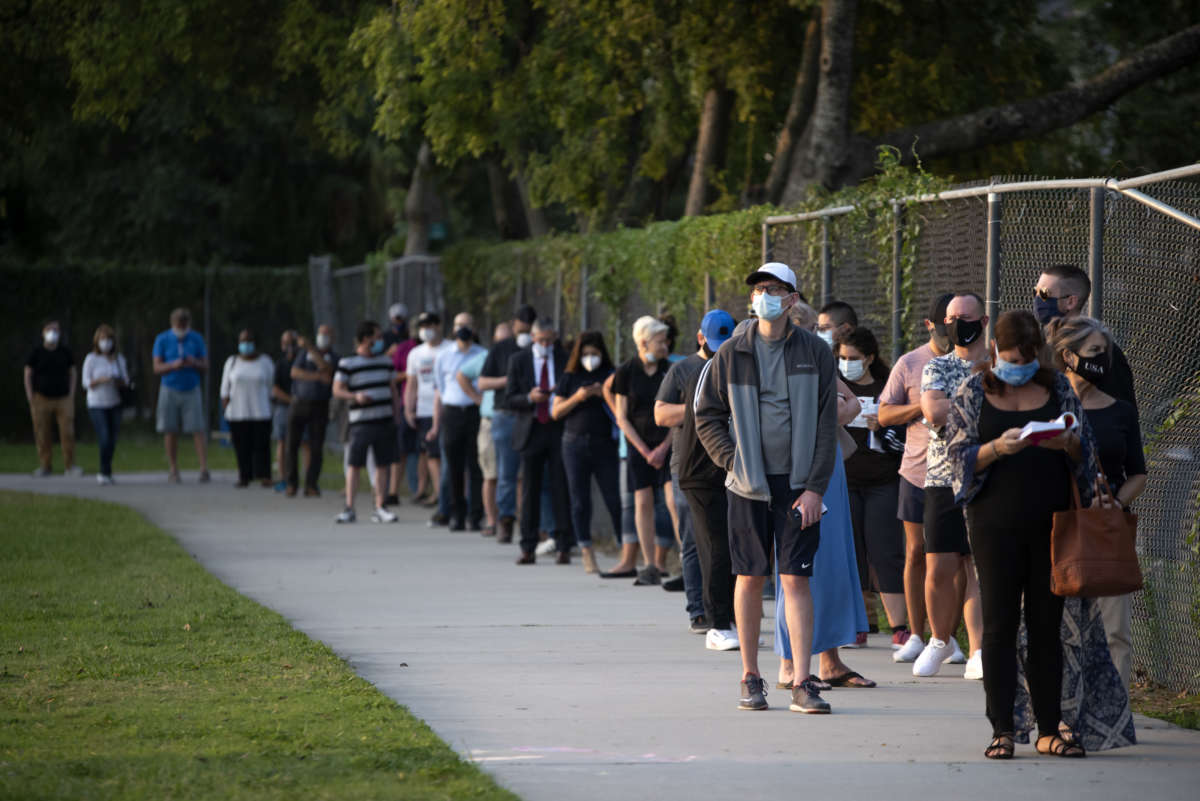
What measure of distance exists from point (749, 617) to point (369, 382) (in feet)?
32.7

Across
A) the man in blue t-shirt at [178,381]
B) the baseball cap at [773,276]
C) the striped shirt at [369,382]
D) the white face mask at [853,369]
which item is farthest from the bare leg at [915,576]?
the man in blue t-shirt at [178,381]

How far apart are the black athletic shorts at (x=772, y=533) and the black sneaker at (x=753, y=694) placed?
0.48m

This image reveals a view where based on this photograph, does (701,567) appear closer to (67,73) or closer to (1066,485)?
(1066,485)

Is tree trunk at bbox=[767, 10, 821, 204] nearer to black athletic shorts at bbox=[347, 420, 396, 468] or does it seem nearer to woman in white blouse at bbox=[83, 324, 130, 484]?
black athletic shorts at bbox=[347, 420, 396, 468]

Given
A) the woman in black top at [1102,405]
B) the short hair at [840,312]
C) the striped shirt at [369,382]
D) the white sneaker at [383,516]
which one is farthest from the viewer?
the white sneaker at [383,516]

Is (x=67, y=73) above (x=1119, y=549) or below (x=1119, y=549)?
above

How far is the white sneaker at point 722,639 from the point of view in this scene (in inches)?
377

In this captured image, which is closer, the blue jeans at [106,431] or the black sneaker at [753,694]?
the black sneaker at [753,694]

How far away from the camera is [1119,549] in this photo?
6391mm

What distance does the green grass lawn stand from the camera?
6.11 m

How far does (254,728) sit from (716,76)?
13643mm

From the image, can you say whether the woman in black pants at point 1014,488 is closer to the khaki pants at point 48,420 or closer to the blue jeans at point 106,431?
the blue jeans at point 106,431

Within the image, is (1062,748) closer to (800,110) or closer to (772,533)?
(772,533)

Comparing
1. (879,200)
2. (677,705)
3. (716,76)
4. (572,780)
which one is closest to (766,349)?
(677,705)
